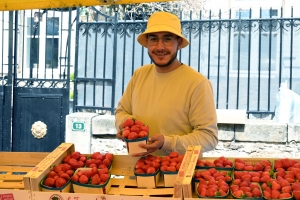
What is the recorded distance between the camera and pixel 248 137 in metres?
5.55

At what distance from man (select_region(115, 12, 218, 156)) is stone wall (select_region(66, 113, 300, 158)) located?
10.2ft

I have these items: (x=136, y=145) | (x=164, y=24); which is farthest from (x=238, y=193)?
(x=164, y=24)

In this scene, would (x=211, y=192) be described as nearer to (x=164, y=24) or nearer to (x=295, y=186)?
(x=295, y=186)

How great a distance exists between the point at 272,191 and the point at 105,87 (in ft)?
15.1

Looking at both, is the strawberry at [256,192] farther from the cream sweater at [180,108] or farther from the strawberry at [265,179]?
the cream sweater at [180,108]

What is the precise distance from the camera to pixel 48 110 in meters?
6.09

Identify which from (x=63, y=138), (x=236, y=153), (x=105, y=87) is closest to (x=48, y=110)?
(x=63, y=138)

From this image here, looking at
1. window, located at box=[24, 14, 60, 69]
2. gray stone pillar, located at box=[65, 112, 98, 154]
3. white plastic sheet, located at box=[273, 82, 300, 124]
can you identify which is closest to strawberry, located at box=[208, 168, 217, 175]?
white plastic sheet, located at box=[273, 82, 300, 124]

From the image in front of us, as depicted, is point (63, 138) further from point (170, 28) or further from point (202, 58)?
point (170, 28)

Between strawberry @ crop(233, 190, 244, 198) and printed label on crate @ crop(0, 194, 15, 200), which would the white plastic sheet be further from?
printed label on crate @ crop(0, 194, 15, 200)

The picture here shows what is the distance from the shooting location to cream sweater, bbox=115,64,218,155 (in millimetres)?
2442

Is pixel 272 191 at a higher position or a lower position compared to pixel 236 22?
lower

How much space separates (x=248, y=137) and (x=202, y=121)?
327 cm

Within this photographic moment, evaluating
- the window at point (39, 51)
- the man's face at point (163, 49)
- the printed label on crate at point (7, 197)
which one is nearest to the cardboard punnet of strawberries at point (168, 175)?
the printed label on crate at point (7, 197)
